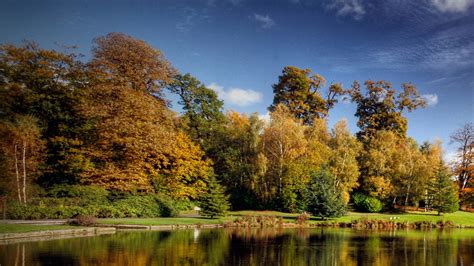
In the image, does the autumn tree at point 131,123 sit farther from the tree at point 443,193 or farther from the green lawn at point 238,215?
the tree at point 443,193

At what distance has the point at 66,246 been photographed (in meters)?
19.0

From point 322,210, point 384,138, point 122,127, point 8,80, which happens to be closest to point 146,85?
point 122,127

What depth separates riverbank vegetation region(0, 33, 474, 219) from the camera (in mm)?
34250

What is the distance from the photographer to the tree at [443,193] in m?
44.1

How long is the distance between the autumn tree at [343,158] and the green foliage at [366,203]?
4.76 ft

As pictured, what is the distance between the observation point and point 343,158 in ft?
154

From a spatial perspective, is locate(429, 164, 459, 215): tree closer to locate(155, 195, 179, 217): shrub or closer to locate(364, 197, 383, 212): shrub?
locate(364, 197, 383, 212): shrub

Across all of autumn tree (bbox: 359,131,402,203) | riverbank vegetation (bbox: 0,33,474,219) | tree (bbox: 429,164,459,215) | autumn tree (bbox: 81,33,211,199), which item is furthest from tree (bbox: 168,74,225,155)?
tree (bbox: 429,164,459,215)

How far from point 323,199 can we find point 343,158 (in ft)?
33.3

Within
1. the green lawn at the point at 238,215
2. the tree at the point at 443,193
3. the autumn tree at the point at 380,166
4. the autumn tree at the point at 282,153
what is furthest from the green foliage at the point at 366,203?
the autumn tree at the point at 282,153

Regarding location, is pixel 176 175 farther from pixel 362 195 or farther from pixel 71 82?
pixel 362 195

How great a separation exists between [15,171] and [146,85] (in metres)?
15.5

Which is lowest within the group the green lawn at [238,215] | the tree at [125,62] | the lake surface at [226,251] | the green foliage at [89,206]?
the green lawn at [238,215]

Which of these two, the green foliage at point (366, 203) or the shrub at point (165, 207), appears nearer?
the shrub at point (165, 207)
